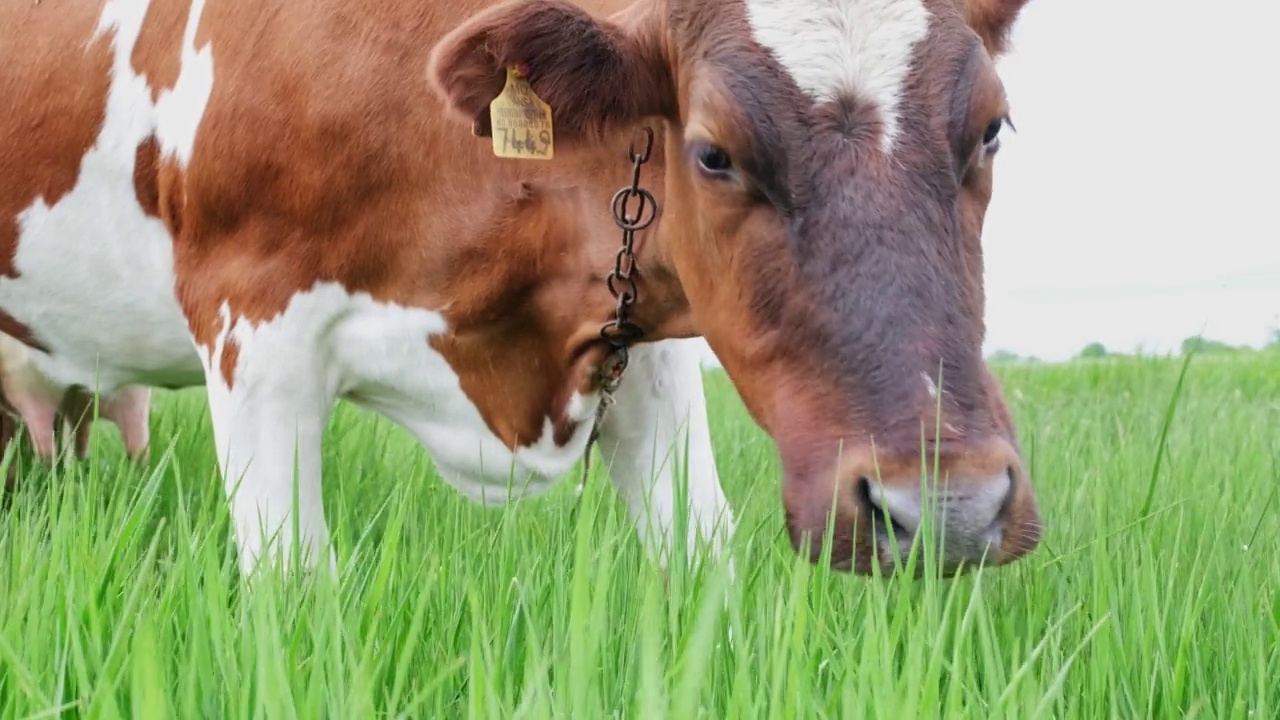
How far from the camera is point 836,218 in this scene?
7.04 feet

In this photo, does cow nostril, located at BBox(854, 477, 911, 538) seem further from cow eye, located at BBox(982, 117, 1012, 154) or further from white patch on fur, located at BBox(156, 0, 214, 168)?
white patch on fur, located at BBox(156, 0, 214, 168)

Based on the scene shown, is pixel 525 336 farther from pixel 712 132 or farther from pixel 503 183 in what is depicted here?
pixel 712 132

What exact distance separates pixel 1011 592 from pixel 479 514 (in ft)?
5.39

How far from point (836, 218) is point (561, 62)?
742 millimetres

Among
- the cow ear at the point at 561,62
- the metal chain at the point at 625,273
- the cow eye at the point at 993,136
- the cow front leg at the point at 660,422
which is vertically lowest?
the cow front leg at the point at 660,422

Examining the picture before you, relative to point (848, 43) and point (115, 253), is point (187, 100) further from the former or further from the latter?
point (848, 43)

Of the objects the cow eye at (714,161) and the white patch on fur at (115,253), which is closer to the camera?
the cow eye at (714,161)

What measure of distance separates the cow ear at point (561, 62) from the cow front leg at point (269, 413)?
2.65ft

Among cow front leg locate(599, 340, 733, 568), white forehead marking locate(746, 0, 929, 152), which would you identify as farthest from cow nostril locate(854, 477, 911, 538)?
cow front leg locate(599, 340, 733, 568)

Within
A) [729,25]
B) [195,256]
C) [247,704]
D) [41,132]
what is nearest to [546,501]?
[195,256]

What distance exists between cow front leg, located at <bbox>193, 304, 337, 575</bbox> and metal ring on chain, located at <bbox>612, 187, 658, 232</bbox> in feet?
2.77

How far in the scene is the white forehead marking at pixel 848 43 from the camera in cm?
223

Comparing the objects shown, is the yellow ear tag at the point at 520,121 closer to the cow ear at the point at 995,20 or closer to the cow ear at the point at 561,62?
the cow ear at the point at 561,62

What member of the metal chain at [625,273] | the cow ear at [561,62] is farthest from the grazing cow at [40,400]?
the cow ear at [561,62]
